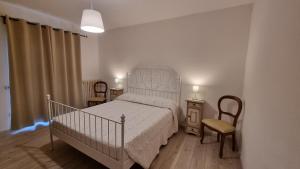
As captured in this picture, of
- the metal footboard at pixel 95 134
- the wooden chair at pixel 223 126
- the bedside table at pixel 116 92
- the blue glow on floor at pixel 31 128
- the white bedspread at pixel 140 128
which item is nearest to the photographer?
the metal footboard at pixel 95 134

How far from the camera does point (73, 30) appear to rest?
12.8 feet

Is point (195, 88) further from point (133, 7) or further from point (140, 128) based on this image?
point (133, 7)

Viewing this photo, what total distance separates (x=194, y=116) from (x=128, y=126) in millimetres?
1580

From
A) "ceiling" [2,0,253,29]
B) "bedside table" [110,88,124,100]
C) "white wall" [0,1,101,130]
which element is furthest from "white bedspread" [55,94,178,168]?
"white wall" [0,1,101,130]

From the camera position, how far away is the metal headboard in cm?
337

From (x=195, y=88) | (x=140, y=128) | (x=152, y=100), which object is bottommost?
(x=140, y=128)

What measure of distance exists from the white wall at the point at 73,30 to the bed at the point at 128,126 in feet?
5.59

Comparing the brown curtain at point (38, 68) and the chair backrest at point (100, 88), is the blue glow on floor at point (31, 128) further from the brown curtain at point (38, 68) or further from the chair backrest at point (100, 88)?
the chair backrest at point (100, 88)

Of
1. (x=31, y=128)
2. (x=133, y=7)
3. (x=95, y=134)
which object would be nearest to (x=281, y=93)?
(x=95, y=134)

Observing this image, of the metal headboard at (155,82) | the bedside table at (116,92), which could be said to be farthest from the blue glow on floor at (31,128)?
the metal headboard at (155,82)

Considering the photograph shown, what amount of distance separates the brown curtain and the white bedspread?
4.54 ft

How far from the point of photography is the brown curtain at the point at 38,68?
278 cm

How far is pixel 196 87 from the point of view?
9.64 ft

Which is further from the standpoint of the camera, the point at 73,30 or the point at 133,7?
the point at 73,30
